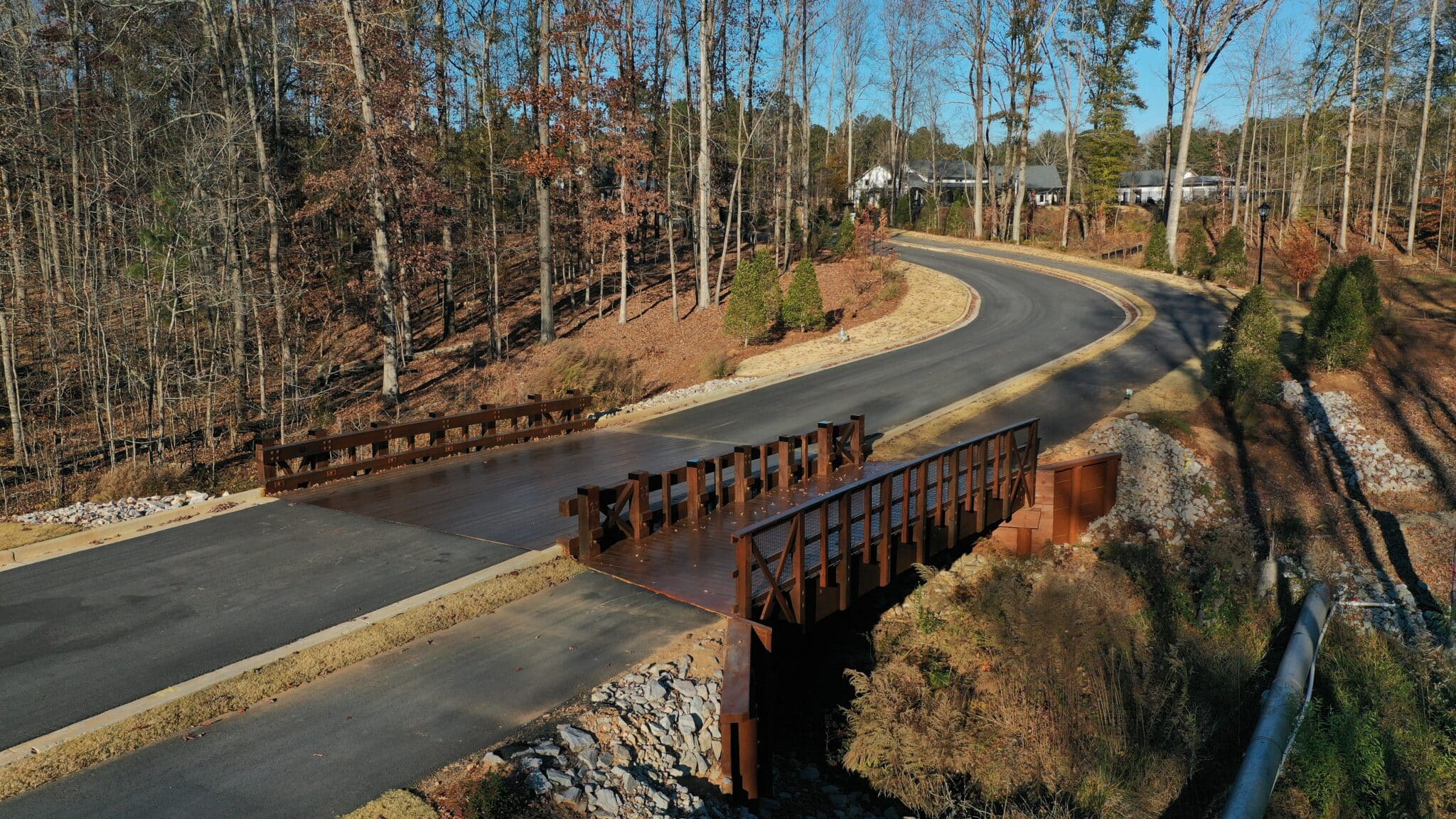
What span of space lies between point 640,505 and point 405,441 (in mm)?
6657

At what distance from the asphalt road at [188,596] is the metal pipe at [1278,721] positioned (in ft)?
24.3

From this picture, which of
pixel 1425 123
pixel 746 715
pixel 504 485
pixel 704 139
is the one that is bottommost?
pixel 746 715

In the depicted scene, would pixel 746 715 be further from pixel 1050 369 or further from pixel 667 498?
pixel 1050 369

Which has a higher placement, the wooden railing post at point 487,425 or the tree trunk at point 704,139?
the tree trunk at point 704,139

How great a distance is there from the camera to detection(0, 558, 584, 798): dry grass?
6.11 m

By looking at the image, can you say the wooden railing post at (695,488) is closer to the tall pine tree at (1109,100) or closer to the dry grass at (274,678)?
the dry grass at (274,678)

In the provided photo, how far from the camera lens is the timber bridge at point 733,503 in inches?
336

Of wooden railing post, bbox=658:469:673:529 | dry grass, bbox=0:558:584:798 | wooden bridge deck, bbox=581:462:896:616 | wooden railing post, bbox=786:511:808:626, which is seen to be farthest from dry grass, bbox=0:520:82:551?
wooden railing post, bbox=786:511:808:626

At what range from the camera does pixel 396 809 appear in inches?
221

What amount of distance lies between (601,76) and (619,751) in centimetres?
2819

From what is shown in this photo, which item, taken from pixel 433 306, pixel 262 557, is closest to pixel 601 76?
pixel 433 306

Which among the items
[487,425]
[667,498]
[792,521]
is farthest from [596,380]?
[792,521]

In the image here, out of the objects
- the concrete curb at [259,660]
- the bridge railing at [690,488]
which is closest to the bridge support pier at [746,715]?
the bridge railing at [690,488]

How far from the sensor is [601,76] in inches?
1211
